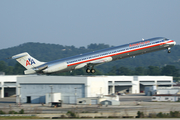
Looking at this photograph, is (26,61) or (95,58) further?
(26,61)

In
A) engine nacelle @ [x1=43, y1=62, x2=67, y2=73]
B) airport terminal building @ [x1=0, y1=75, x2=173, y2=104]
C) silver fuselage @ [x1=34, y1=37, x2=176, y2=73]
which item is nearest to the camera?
engine nacelle @ [x1=43, y1=62, x2=67, y2=73]

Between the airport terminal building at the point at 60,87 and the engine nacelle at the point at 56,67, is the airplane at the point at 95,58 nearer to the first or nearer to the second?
the engine nacelle at the point at 56,67

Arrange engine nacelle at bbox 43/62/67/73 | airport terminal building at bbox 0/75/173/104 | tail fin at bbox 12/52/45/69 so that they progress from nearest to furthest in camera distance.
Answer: engine nacelle at bbox 43/62/67/73, tail fin at bbox 12/52/45/69, airport terminal building at bbox 0/75/173/104

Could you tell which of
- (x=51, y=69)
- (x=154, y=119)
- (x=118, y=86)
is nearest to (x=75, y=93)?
(x=51, y=69)

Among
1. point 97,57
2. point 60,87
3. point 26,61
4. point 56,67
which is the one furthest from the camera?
point 60,87

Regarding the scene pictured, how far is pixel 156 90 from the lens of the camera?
10969cm

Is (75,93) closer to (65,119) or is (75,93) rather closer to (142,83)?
(65,119)

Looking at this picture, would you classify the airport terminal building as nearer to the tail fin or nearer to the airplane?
the tail fin

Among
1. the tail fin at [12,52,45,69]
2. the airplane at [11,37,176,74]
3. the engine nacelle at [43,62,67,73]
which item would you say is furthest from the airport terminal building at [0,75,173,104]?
the engine nacelle at [43,62,67,73]

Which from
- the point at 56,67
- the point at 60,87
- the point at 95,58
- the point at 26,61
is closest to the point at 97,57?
the point at 95,58

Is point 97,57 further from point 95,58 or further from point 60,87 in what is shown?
point 60,87

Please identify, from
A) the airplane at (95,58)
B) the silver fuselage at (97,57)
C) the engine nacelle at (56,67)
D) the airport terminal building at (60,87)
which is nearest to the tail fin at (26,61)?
the airplane at (95,58)

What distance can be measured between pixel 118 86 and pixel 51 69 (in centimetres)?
8271

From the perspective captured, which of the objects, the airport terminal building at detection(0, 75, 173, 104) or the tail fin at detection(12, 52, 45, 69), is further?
the airport terminal building at detection(0, 75, 173, 104)
